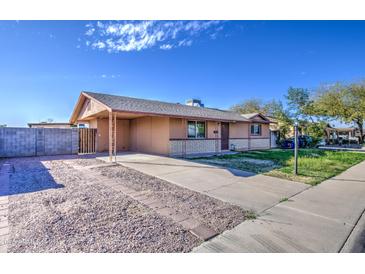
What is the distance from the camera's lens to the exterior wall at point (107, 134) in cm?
1406

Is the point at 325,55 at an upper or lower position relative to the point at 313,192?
upper

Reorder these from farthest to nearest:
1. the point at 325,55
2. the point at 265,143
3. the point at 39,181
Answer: the point at 265,143 → the point at 325,55 → the point at 39,181

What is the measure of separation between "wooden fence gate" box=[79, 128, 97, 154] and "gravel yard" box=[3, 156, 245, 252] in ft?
27.0

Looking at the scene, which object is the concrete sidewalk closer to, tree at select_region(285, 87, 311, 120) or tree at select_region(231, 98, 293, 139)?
tree at select_region(231, 98, 293, 139)

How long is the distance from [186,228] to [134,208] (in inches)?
49.5

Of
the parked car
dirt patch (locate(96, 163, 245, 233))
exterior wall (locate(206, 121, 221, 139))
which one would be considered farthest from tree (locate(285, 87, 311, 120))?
dirt patch (locate(96, 163, 245, 233))

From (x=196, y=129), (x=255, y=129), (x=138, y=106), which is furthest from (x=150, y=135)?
(x=255, y=129)

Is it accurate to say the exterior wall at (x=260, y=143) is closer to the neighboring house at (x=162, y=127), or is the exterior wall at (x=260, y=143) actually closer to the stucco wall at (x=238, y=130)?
the neighboring house at (x=162, y=127)

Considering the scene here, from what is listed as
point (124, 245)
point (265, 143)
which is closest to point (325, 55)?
point (265, 143)

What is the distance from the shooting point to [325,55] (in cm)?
1180

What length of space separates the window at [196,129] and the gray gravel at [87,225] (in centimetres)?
847

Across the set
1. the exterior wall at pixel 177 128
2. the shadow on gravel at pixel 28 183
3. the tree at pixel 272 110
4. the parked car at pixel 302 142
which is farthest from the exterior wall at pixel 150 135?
the tree at pixel 272 110
